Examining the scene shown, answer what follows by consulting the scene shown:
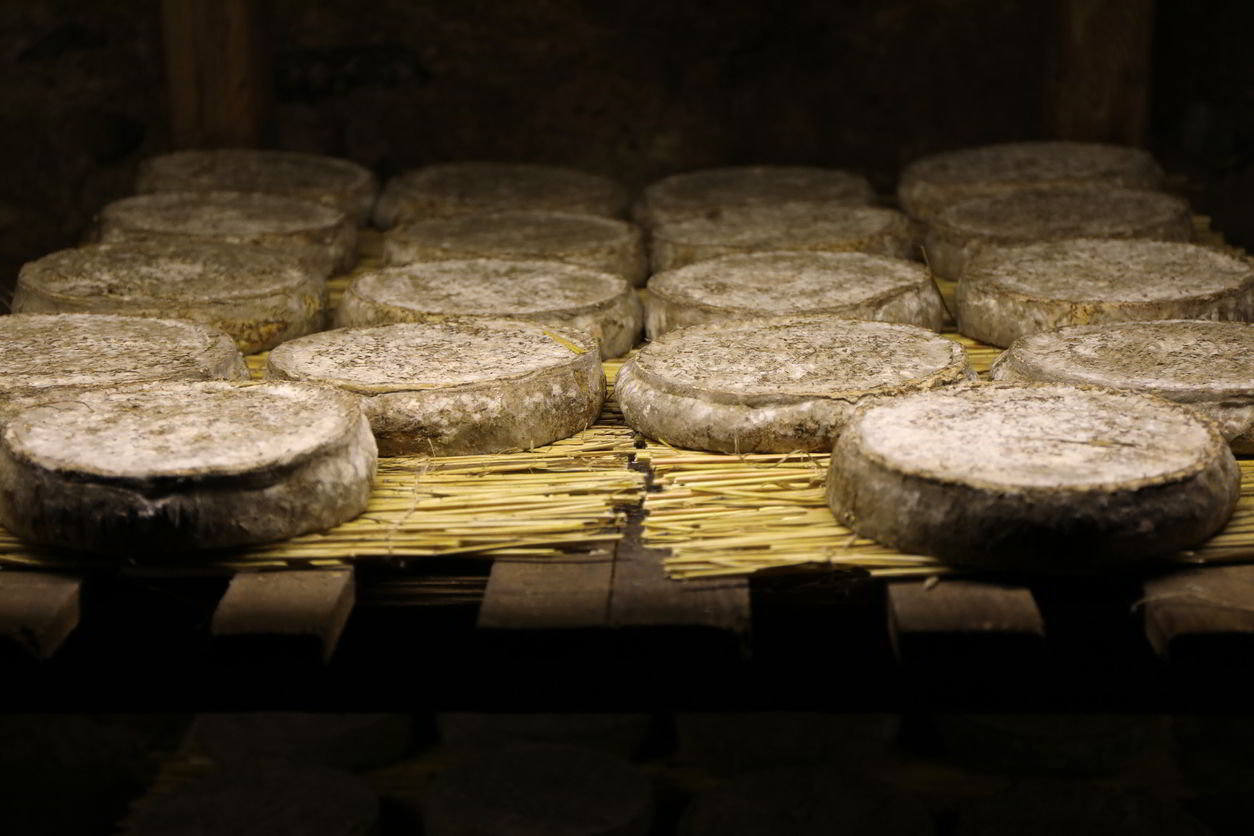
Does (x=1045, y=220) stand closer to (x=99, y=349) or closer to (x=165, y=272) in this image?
(x=165, y=272)

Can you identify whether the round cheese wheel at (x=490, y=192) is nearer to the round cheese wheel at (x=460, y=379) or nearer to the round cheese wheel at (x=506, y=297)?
the round cheese wheel at (x=506, y=297)

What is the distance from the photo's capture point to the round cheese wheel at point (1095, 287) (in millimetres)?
2561

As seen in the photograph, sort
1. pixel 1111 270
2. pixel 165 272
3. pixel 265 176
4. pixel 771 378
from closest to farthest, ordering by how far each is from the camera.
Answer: pixel 771 378 < pixel 1111 270 < pixel 165 272 < pixel 265 176

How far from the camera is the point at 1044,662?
162 centimetres

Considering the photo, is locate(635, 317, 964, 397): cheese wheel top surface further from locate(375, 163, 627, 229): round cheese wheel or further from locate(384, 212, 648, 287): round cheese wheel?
locate(375, 163, 627, 229): round cheese wheel

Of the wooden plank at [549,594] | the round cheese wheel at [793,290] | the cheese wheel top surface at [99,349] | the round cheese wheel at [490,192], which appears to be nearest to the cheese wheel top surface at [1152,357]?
the round cheese wheel at [793,290]

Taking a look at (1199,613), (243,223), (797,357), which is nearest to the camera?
(1199,613)

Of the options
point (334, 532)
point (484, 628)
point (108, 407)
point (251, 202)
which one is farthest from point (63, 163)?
point (484, 628)

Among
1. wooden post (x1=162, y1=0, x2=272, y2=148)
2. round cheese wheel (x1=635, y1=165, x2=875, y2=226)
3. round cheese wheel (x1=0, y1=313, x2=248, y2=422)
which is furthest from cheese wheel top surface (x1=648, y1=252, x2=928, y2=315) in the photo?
wooden post (x1=162, y1=0, x2=272, y2=148)

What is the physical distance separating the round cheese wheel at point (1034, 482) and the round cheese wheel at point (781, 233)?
120 centimetres

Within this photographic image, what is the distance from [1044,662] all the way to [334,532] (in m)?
0.86

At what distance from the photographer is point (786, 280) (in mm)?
2801

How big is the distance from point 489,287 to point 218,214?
0.98m

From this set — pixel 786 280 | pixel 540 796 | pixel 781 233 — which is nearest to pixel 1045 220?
pixel 781 233
